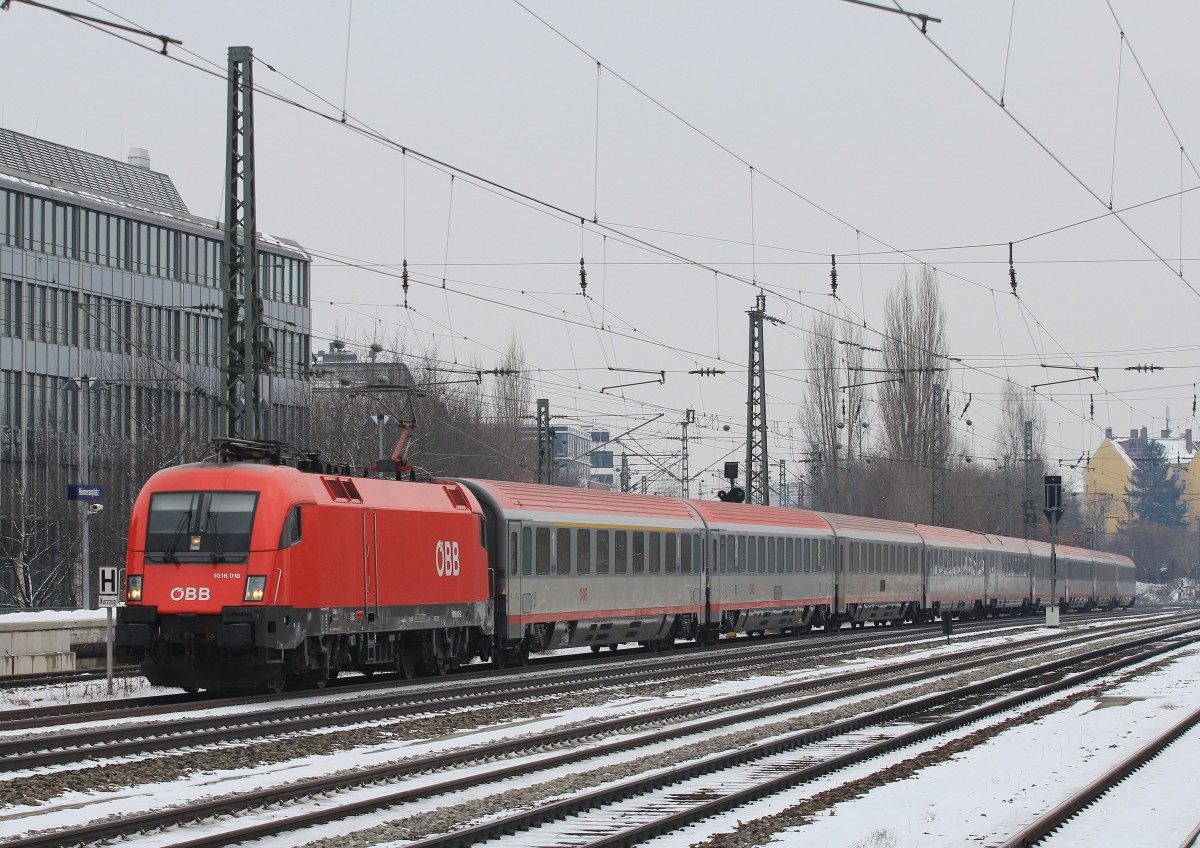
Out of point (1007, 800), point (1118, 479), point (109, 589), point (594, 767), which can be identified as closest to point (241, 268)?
point (109, 589)

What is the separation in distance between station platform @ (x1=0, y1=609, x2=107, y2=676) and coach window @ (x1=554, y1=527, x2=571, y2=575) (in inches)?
336

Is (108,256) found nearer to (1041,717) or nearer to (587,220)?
(587,220)

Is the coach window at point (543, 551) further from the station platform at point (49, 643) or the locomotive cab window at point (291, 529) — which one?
the locomotive cab window at point (291, 529)

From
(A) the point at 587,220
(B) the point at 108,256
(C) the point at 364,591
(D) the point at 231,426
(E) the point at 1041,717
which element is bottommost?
(E) the point at 1041,717

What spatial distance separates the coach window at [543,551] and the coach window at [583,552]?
107 cm

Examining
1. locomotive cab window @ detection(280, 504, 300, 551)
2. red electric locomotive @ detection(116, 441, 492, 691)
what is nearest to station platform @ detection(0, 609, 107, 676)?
red electric locomotive @ detection(116, 441, 492, 691)

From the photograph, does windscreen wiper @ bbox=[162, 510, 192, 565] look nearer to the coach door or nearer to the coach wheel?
the coach door

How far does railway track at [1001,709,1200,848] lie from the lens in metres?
11.2

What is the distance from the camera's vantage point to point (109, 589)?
76.0 ft

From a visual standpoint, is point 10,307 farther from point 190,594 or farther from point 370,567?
point 190,594

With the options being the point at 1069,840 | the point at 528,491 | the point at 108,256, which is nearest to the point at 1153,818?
the point at 1069,840

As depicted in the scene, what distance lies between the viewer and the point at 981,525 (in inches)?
4183

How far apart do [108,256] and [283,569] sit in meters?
58.0

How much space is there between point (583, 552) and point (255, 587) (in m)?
10.8
